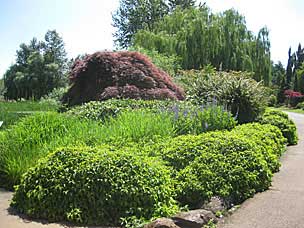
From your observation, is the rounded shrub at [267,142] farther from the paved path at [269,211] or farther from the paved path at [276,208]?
the paved path at [269,211]

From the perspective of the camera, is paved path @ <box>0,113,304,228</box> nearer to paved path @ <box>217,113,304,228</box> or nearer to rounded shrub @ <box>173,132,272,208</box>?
paved path @ <box>217,113,304,228</box>

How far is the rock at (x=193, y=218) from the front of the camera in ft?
13.5

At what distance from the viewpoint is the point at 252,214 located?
4.82m

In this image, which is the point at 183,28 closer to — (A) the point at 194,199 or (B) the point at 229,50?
(B) the point at 229,50

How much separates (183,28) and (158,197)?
2346cm

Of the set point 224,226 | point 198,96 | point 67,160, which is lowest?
point 224,226

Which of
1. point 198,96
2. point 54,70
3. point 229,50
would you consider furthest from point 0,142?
point 54,70

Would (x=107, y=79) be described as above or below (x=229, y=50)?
below

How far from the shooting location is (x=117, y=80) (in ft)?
38.7

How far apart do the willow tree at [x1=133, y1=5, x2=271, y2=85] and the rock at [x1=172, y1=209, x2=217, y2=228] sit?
69.2 ft

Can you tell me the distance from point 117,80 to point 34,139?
562cm

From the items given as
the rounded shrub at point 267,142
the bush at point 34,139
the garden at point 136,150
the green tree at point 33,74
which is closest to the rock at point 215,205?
the garden at point 136,150

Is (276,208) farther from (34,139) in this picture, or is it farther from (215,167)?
(34,139)

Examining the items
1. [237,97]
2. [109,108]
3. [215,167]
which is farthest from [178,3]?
[215,167]
